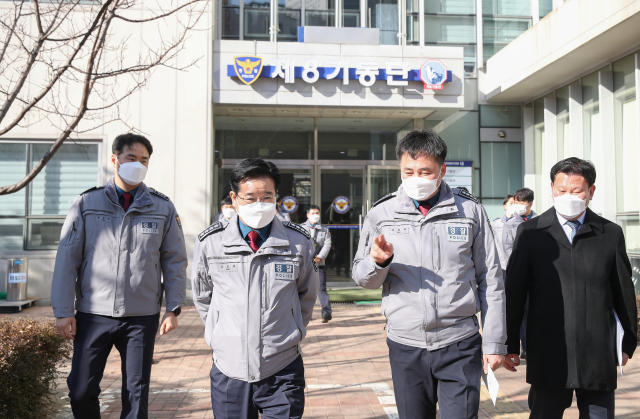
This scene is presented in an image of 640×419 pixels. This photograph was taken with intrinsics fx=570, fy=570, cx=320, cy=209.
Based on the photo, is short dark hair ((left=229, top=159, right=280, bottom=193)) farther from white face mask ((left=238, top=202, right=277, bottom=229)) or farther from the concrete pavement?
the concrete pavement

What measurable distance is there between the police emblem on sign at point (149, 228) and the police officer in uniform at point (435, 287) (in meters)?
1.50

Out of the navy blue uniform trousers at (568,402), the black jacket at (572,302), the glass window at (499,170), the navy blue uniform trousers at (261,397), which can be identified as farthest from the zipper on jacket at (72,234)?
the glass window at (499,170)

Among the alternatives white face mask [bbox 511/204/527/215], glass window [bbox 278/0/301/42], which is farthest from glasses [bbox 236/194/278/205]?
glass window [bbox 278/0/301/42]

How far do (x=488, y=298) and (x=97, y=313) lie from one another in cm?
242

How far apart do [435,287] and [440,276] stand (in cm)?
6

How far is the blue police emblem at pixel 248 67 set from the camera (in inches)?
487

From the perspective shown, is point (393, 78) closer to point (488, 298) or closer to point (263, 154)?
point (263, 154)

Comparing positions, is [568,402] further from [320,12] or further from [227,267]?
[320,12]

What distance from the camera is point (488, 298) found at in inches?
120

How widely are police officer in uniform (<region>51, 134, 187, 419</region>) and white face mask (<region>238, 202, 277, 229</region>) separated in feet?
3.75

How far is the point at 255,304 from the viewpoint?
9.43 feet

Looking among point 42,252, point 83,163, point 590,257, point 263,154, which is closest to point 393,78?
point 263,154

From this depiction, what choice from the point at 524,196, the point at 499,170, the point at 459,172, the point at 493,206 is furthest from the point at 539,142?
the point at 524,196

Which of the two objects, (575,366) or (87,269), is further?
(87,269)
